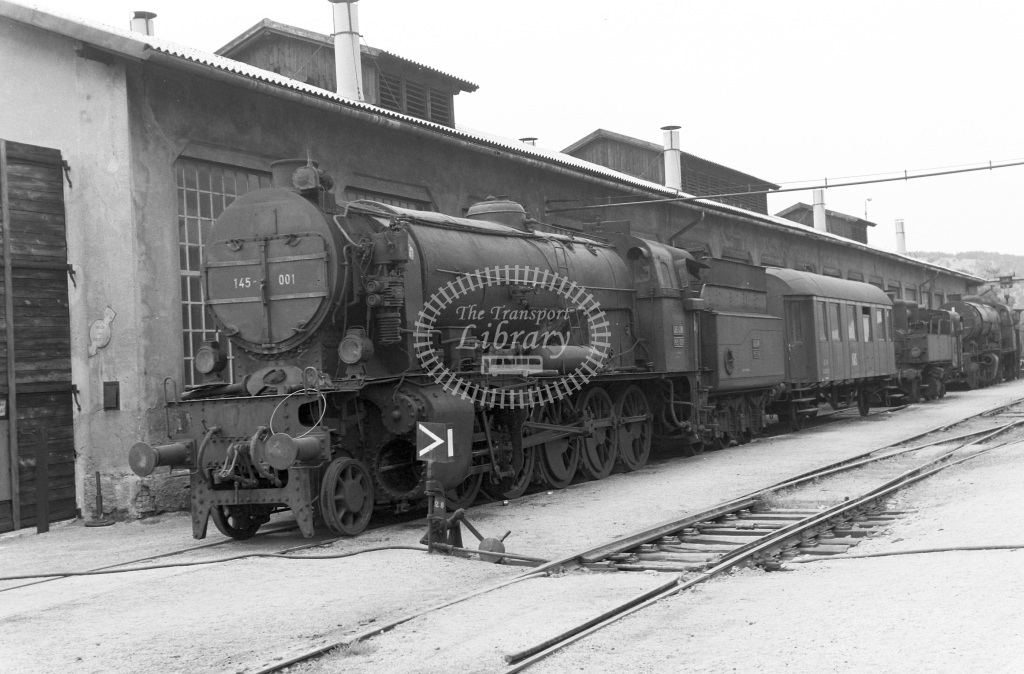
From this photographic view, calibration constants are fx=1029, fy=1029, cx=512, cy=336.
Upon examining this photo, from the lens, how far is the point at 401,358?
1064cm

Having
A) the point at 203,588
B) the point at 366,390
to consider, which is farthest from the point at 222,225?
the point at 203,588

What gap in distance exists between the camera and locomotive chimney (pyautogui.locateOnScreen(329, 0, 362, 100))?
18.5m

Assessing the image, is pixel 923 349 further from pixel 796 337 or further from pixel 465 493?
pixel 465 493

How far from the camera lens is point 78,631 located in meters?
6.65

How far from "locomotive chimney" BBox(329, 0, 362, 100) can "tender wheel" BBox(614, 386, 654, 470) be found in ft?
24.5

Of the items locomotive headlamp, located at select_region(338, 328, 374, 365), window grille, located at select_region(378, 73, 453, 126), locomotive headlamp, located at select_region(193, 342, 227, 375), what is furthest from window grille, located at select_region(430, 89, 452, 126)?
locomotive headlamp, located at select_region(338, 328, 374, 365)

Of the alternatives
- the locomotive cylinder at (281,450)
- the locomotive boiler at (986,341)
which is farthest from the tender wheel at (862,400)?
the locomotive cylinder at (281,450)

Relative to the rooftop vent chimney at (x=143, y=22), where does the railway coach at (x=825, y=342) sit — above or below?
below

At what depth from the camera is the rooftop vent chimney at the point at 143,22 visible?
1661 cm

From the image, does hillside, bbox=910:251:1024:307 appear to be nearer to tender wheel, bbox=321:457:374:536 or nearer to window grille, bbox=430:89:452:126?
window grille, bbox=430:89:452:126

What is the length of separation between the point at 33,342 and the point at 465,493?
553 cm

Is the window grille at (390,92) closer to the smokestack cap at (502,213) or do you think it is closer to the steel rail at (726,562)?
the smokestack cap at (502,213)

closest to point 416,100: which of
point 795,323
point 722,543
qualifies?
point 795,323

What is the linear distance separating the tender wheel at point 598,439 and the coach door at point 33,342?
6.51 metres
